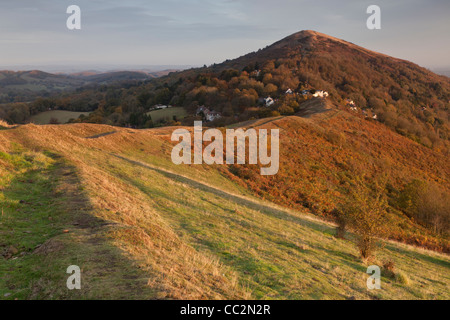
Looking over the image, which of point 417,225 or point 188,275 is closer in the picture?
point 188,275

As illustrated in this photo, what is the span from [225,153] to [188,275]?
28.4 metres

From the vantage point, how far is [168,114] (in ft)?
269

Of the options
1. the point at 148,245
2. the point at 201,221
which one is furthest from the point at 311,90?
the point at 148,245

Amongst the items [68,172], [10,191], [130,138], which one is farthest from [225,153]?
[10,191]

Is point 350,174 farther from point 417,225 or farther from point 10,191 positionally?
point 10,191

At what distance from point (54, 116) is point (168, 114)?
4047 cm

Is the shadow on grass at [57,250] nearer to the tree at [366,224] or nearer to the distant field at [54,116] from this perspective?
the tree at [366,224]

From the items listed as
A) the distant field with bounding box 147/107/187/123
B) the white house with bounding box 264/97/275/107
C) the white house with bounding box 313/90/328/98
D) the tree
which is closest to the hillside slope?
the tree

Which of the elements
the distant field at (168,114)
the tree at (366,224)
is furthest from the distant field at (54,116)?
the tree at (366,224)

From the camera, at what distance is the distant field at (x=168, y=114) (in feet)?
255

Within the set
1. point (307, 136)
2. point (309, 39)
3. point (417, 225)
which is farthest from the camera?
point (309, 39)

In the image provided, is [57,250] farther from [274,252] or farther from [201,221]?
[274,252]

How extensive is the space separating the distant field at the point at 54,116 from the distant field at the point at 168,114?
28462mm
